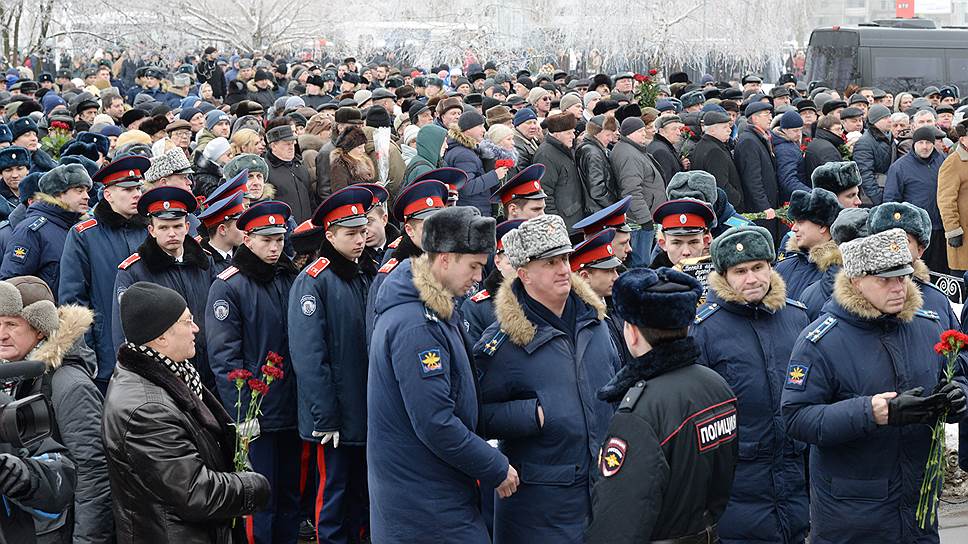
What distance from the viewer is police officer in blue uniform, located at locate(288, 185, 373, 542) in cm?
638

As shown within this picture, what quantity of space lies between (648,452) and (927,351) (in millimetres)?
1799

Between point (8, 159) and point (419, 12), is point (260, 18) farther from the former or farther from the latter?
point (8, 159)

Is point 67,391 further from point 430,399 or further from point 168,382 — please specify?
point 430,399

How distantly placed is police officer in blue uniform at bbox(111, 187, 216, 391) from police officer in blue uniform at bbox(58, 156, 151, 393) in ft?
1.61

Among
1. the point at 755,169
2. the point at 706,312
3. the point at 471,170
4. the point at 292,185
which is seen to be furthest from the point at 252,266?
the point at 755,169

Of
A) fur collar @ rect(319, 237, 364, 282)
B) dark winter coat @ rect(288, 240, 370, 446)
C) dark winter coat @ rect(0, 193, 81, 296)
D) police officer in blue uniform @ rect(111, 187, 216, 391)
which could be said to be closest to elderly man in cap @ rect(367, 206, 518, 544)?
dark winter coat @ rect(288, 240, 370, 446)

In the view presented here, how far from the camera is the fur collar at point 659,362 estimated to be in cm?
403

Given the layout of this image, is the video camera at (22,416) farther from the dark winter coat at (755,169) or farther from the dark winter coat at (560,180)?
the dark winter coat at (755,169)

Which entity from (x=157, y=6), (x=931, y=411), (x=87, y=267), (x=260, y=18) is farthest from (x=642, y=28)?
(x=931, y=411)

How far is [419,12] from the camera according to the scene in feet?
148

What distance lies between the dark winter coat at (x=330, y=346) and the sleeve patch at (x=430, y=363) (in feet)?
5.78

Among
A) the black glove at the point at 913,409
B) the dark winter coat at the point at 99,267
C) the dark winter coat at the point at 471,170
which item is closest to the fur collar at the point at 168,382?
the black glove at the point at 913,409

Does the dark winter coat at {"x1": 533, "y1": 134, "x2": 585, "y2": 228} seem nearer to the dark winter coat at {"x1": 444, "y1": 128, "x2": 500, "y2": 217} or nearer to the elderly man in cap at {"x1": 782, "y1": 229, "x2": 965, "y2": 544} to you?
the dark winter coat at {"x1": 444, "y1": 128, "x2": 500, "y2": 217}

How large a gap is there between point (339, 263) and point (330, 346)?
455 mm
